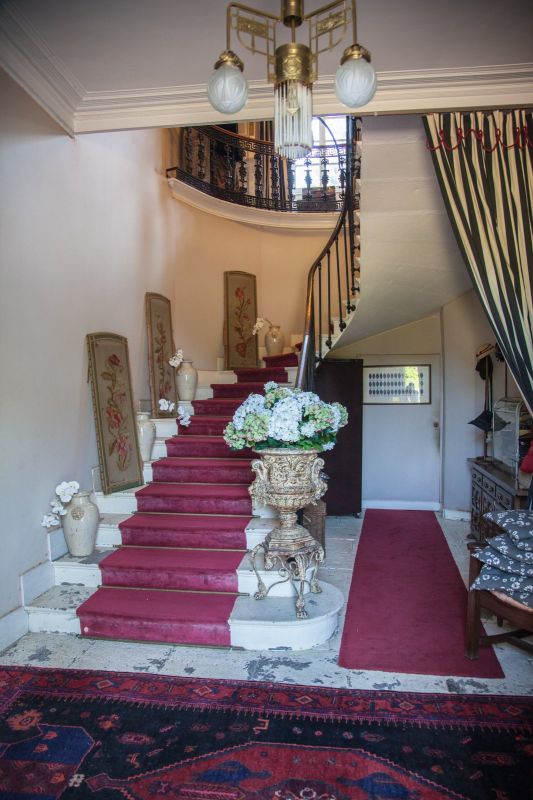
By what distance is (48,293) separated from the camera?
380cm

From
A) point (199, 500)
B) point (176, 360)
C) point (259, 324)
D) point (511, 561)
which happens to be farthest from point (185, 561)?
point (259, 324)

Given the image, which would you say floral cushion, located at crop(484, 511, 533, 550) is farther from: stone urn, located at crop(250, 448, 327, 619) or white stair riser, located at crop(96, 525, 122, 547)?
white stair riser, located at crop(96, 525, 122, 547)

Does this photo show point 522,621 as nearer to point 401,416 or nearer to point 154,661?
point 154,661

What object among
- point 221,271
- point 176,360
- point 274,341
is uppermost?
point 221,271

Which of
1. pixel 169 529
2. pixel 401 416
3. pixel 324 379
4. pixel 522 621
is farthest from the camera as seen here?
pixel 401 416

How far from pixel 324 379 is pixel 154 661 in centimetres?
409

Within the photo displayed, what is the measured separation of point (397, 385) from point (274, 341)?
169cm

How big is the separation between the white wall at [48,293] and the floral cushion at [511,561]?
2.72 meters

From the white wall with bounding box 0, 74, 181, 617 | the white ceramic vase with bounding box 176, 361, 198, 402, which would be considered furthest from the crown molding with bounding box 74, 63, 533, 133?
the white ceramic vase with bounding box 176, 361, 198, 402

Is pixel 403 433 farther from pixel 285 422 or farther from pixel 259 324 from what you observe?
pixel 285 422

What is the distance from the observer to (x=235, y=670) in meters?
2.91

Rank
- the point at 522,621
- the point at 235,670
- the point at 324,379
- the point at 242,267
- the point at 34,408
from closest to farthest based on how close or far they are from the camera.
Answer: the point at 522,621
the point at 235,670
the point at 34,408
the point at 324,379
the point at 242,267

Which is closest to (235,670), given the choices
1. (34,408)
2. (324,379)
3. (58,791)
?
(58,791)

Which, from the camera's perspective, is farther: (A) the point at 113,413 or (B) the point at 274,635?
(A) the point at 113,413
